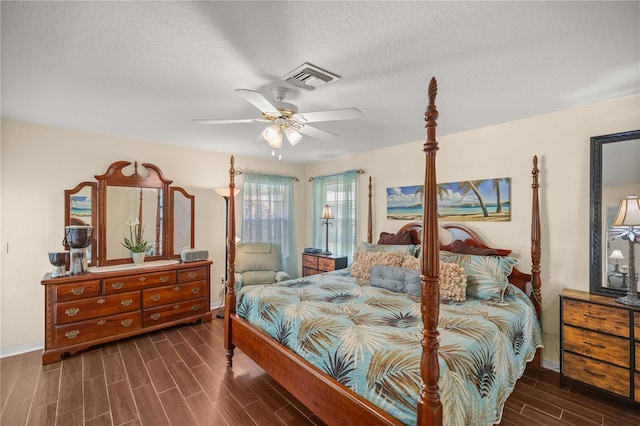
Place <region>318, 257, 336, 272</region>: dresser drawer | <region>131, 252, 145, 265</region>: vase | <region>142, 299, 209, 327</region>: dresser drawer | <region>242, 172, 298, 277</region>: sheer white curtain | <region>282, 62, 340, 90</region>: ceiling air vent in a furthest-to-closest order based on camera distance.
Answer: <region>242, 172, 298, 277</region>: sheer white curtain → <region>318, 257, 336, 272</region>: dresser drawer → <region>131, 252, 145, 265</region>: vase → <region>142, 299, 209, 327</region>: dresser drawer → <region>282, 62, 340, 90</region>: ceiling air vent

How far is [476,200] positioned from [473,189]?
0.13 meters

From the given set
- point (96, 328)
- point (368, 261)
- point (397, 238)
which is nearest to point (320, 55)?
point (368, 261)

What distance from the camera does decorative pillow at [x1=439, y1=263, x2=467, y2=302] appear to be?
2.46 m

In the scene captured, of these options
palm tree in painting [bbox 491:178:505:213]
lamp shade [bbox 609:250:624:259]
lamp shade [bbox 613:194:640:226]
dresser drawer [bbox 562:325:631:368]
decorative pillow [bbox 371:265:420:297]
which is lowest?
dresser drawer [bbox 562:325:631:368]

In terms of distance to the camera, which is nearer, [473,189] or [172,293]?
[473,189]

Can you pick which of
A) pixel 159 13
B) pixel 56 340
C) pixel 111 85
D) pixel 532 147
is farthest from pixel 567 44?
pixel 56 340

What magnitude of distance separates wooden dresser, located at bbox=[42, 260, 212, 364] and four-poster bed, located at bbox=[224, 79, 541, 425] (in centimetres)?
120

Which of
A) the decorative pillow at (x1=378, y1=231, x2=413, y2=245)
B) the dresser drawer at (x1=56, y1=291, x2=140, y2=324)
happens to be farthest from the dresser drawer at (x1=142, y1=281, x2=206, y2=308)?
the decorative pillow at (x1=378, y1=231, x2=413, y2=245)

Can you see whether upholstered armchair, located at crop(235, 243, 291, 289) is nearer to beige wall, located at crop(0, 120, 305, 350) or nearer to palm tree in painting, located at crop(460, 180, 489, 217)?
beige wall, located at crop(0, 120, 305, 350)

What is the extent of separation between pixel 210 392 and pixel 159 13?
2665 mm

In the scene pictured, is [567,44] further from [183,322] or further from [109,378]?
[183,322]

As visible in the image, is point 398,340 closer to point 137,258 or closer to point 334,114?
point 334,114

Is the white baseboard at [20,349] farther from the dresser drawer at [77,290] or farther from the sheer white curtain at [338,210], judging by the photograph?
the sheer white curtain at [338,210]

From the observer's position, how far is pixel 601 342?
227 cm
